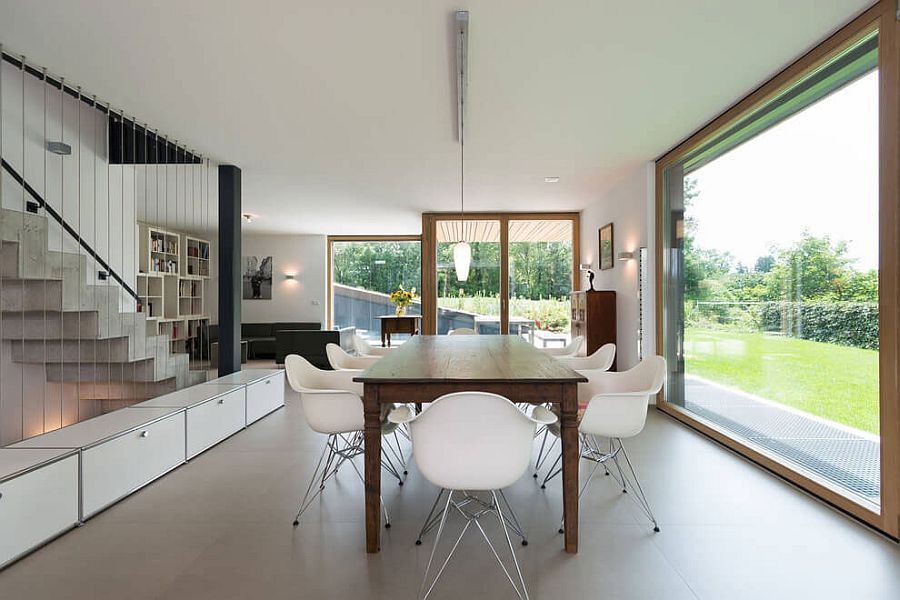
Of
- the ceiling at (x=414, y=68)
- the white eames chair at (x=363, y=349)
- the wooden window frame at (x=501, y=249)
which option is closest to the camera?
the ceiling at (x=414, y=68)

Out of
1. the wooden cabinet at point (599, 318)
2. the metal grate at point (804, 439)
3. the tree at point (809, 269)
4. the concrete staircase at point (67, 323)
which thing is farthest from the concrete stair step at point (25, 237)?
the wooden cabinet at point (599, 318)

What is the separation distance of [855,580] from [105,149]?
6.11 m

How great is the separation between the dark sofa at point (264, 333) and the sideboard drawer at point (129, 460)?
7.06 meters

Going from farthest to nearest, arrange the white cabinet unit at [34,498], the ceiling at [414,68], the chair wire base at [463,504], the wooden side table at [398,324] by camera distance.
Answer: the wooden side table at [398,324] < the ceiling at [414,68] < the chair wire base at [463,504] < the white cabinet unit at [34,498]

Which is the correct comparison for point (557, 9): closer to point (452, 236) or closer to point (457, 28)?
point (457, 28)

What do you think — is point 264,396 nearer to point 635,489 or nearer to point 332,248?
point 635,489

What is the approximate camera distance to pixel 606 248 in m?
7.18

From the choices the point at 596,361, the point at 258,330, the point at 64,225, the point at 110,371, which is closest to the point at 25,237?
the point at 64,225

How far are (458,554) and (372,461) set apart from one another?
580 millimetres

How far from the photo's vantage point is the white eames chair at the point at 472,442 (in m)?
2.01

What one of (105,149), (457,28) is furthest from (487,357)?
(105,149)

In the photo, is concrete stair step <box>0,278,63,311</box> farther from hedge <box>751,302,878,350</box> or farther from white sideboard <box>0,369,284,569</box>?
hedge <box>751,302,878,350</box>

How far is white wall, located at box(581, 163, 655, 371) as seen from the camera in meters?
5.70

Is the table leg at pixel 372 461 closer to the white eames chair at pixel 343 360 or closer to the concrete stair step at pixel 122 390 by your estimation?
the white eames chair at pixel 343 360
